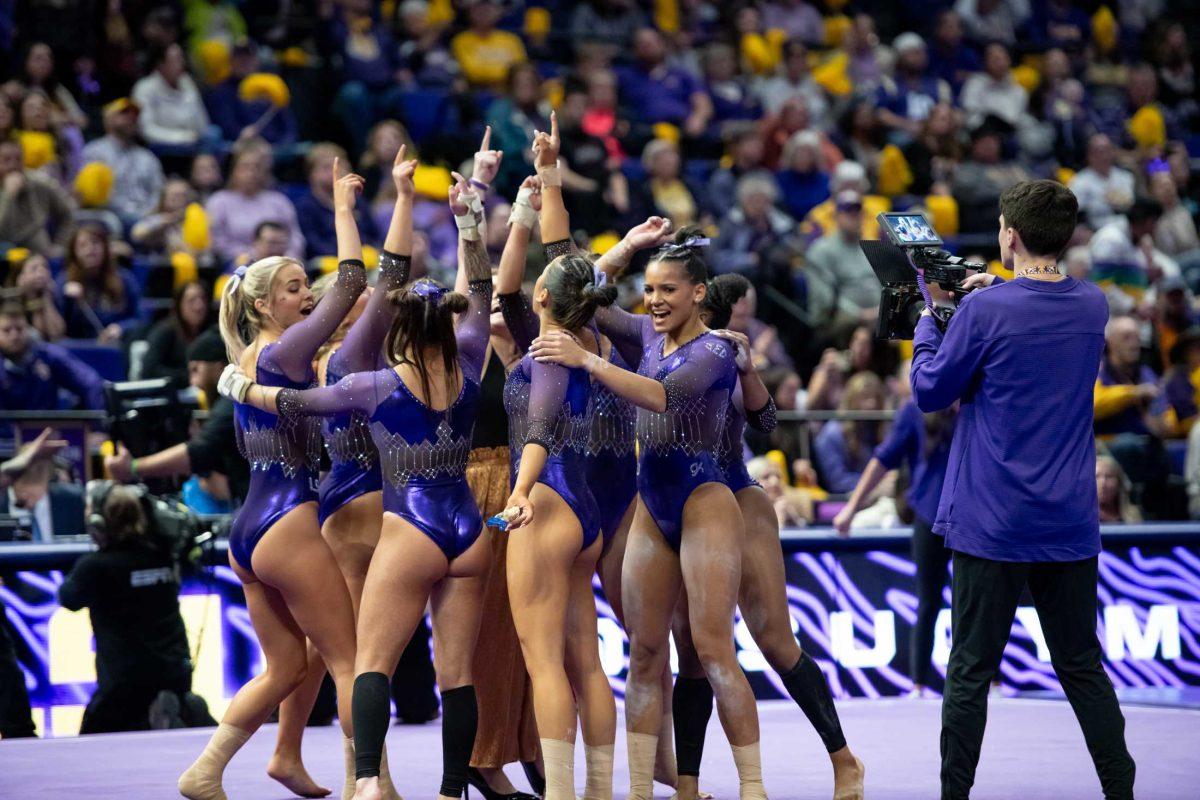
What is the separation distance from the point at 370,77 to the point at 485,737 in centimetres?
838

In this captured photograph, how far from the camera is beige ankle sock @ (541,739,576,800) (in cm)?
494

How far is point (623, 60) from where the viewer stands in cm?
1479

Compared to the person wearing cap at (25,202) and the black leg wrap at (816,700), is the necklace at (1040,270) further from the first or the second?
the person wearing cap at (25,202)

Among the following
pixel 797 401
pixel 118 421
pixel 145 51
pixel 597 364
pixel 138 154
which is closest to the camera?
pixel 597 364

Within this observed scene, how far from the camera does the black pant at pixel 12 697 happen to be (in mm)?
7203

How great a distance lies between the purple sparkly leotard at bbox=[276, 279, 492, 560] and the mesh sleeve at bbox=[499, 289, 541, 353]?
2.02 ft

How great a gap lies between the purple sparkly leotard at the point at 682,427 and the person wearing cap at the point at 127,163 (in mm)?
6938

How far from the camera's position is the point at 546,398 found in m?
5.03

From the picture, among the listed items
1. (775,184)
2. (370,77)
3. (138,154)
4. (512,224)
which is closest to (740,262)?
(775,184)

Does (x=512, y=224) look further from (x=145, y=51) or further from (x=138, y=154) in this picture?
(x=145, y=51)

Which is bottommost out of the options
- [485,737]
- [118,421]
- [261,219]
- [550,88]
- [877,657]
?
[877,657]

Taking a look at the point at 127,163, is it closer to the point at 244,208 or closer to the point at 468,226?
the point at 244,208

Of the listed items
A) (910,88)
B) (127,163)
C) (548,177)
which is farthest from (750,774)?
(910,88)

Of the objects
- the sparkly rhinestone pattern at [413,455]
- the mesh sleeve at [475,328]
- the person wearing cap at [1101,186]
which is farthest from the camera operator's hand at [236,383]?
the person wearing cap at [1101,186]
